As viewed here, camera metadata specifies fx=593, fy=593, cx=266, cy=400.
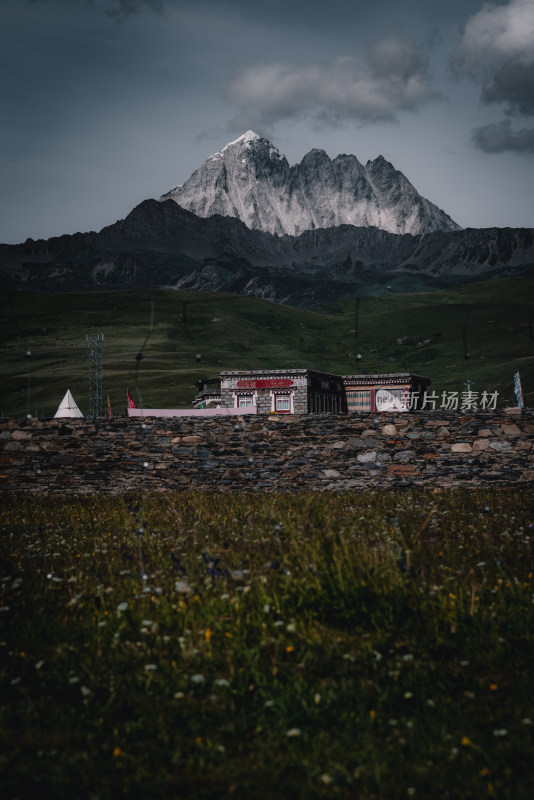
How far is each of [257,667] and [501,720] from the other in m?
1.98

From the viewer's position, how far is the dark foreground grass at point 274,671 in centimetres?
391

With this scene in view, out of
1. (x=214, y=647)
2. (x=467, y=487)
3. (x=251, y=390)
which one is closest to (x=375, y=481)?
(x=467, y=487)

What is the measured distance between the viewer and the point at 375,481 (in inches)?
696

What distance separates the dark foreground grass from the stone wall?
9.36 meters

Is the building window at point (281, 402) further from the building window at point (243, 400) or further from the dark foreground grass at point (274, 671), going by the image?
the dark foreground grass at point (274, 671)

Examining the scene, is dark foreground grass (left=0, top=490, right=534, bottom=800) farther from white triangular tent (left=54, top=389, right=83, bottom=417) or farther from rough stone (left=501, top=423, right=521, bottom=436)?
white triangular tent (left=54, top=389, right=83, bottom=417)

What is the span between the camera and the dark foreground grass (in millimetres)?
3914

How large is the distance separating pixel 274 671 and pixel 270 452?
44.6 ft

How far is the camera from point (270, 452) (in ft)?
60.9

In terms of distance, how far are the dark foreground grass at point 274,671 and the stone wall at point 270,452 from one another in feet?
30.7

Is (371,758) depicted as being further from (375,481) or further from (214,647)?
(375,481)

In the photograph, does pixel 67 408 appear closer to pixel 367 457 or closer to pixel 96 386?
pixel 96 386

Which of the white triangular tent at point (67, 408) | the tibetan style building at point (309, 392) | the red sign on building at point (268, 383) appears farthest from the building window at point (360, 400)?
the white triangular tent at point (67, 408)

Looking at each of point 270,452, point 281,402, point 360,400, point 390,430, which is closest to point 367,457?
point 390,430
